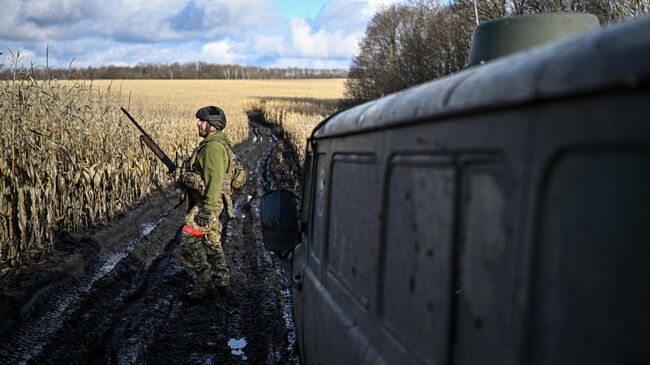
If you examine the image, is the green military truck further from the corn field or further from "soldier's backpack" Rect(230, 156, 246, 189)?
the corn field

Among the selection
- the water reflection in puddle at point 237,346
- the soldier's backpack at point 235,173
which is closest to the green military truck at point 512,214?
the water reflection in puddle at point 237,346

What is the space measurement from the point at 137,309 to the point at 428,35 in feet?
83.8

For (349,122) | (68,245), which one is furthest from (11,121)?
(349,122)

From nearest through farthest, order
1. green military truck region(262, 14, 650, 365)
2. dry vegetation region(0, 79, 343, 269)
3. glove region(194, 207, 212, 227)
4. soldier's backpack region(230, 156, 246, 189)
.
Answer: green military truck region(262, 14, 650, 365) → glove region(194, 207, 212, 227) → soldier's backpack region(230, 156, 246, 189) → dry vegetation region(0, 79, 343, 269)

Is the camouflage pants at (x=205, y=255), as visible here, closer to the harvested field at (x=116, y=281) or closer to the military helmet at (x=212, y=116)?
the harvested field at (x=116, y=281)

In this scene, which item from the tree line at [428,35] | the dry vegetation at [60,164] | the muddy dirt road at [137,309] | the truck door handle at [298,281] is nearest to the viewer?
the truck door handle at [298,281]

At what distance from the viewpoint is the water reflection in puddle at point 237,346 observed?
556 cm

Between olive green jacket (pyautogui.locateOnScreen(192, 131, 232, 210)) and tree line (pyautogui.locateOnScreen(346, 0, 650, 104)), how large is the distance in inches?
111

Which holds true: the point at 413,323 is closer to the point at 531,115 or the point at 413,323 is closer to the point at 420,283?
the point at 420,283

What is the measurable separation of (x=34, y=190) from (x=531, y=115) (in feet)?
25.9

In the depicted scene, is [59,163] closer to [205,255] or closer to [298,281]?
[205,255]

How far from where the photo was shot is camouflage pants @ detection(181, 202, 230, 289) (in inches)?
277

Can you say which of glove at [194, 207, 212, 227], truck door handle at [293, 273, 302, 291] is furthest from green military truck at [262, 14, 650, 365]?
glove at [194, 207, 212, 227]

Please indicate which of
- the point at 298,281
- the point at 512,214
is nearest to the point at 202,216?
the point at 298,281
